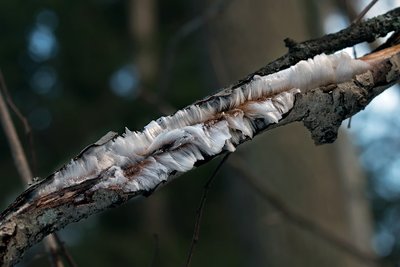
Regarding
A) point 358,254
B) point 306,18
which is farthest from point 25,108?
point 358,254

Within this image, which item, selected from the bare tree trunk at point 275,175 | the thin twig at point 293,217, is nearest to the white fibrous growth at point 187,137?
the thin twig at point 293,217

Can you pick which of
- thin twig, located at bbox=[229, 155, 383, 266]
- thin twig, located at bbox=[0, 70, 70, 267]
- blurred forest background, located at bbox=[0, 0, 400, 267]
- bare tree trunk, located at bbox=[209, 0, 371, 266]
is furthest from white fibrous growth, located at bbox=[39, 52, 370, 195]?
blurred forest background, located at bbox=[0, 0, 400, 267]

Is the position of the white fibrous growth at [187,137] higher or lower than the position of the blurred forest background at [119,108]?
higher

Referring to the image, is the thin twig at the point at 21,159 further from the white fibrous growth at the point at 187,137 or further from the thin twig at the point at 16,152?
the white fibrous growth at the point at 187,137

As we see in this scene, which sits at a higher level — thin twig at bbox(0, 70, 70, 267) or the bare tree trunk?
thin twig at bbox(0, 70, 70, 267)

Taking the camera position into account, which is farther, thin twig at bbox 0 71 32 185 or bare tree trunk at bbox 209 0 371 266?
bare tree trunk at bbox 209 0 371 266


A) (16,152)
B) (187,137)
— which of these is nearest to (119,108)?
(16,152)

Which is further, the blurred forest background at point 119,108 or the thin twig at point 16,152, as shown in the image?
the blurred forest background at point 119,108

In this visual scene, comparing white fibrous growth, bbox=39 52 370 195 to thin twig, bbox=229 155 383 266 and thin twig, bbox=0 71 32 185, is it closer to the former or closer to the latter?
thin twig, bbox=0 71 32 185

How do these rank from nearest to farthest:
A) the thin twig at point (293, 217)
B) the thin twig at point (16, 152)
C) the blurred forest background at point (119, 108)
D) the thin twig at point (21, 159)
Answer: the thin twig at point (21, 159), the thin twig at point (16, 152), the thin twig at point (293, 217), the blurred forest background at point (119, 108)
